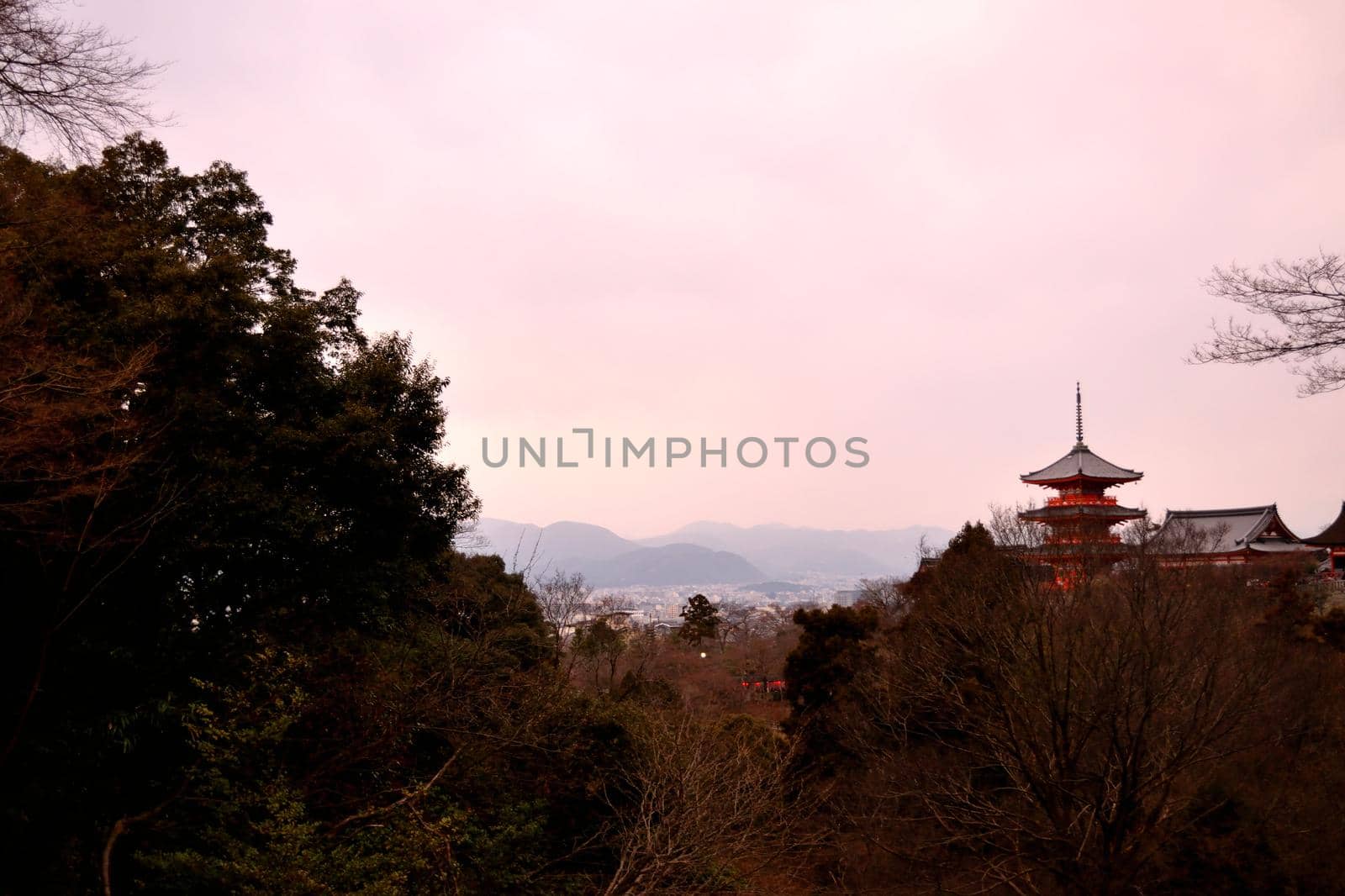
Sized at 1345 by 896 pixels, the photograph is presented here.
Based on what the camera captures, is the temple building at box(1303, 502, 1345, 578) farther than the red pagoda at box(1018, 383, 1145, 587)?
No

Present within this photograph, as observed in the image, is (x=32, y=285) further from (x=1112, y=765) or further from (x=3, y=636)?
(x=1112, y=765)

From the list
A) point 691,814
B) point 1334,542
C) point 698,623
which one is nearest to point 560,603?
point 691,814

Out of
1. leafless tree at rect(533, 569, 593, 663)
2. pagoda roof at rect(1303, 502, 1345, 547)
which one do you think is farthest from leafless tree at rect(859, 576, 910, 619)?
pagoda roof at rect(1303, 502, 1345, 547)

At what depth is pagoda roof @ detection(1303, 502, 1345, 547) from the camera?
19453 millimetres

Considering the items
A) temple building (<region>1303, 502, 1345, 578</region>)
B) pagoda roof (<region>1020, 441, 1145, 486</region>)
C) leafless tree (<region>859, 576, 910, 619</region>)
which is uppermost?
pagoda roof (<region>1020, 441, 1145, 486</region>)

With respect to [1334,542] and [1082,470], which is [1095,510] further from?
[1334,542]

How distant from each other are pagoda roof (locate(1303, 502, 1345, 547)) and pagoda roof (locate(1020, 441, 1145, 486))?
4.33 metres

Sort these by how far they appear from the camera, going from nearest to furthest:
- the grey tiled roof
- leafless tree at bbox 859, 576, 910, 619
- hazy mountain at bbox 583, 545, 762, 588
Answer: leafless tree at bbox 859, 576, 910, 619, the grey tiled roof, hazy mountain at bbox 583, 545, 762, 588

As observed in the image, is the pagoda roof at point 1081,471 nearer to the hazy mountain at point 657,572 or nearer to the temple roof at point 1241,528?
the temple roof at point 1241,528

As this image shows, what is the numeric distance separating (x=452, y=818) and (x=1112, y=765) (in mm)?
6633

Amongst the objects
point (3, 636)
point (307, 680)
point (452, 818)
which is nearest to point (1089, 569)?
point (452, 818)

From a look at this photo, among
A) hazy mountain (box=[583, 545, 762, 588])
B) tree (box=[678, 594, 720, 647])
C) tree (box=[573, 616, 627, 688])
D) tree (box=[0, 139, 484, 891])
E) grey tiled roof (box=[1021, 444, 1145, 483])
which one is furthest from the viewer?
hazy mountain (box=[583, 545, 762, 588])

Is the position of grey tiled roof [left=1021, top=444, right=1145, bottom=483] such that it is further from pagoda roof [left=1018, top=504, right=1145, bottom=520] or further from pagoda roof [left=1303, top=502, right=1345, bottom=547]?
pagoda roof [left=1303, top=502, right=1345, bottom=547]

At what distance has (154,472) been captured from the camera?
7105 mm
